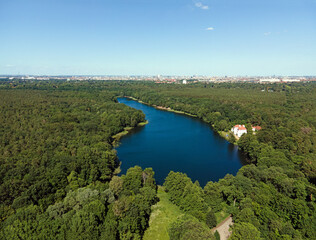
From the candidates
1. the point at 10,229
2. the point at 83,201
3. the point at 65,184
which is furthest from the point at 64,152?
the point at 10,229

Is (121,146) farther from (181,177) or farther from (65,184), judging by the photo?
(181,177)

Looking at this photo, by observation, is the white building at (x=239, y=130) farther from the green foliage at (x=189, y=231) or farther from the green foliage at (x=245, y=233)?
the green foliage at (x=189, y=231)

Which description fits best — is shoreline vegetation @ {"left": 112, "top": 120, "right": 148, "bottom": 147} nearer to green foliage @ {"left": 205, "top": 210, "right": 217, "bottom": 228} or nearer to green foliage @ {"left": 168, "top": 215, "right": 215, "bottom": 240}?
green foliage @ {"left": 205, "top": 210, "right": 217, "bottom": 228}

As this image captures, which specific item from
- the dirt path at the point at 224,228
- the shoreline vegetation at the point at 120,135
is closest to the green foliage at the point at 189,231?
the dirt path at the point at 224,228

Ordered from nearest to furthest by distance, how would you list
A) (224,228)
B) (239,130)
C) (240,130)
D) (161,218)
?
(224,228), (161,218), (240,130), (239,130)

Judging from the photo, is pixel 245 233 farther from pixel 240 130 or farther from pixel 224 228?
pixel 240 130

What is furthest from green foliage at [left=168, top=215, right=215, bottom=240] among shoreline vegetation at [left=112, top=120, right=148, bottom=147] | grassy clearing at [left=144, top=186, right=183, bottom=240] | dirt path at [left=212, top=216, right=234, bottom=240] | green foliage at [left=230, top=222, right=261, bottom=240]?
shoreline vegetation at [left=112, top=120, right=148, bottom=147]

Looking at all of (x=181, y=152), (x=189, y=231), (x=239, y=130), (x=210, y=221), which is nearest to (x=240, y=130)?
(x=239, y=130)
